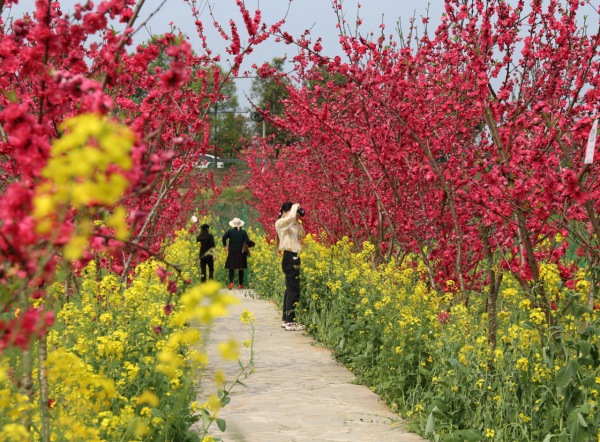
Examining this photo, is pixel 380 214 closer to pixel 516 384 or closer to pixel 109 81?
pixel 516 384

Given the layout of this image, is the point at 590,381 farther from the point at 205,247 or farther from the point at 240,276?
the point at 240,276

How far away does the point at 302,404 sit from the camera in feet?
24.8

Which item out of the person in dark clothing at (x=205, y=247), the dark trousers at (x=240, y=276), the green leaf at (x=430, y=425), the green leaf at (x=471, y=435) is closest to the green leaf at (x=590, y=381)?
the green leaf at (x=471, y=435)

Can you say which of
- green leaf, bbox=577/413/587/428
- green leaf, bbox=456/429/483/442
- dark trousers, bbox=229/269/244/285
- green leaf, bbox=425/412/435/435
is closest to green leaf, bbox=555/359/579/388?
green leaf, bbox=577/413/587/428

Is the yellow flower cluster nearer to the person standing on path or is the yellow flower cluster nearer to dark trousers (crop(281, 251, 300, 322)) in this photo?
the person standing on path

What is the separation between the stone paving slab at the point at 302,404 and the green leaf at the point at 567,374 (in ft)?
5.75

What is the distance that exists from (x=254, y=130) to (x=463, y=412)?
178 feet

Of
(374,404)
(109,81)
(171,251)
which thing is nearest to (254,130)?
(171,251)

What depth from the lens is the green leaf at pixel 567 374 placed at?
494cm

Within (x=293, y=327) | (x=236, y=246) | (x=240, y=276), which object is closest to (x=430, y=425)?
(x=293, y=327)

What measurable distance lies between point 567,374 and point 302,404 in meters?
3.19

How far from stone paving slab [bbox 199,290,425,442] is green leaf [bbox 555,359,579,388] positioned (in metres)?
1.75

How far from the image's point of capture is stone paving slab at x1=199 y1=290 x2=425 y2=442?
21.5 ft

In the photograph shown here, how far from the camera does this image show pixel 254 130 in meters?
59.6
